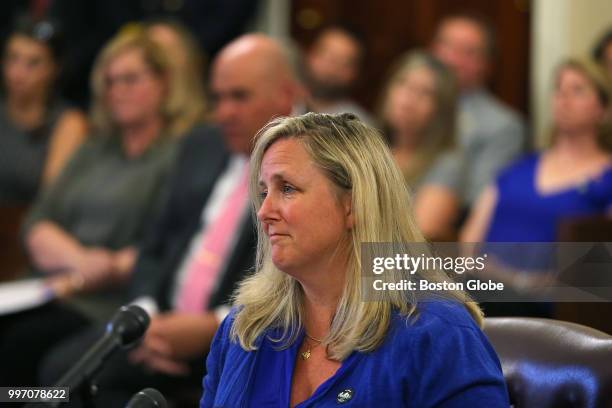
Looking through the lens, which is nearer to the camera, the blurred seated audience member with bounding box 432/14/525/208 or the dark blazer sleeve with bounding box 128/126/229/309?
the dark blazer sleeve with bounding box 128/126/229/309

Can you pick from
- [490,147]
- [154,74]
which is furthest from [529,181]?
[154,74]

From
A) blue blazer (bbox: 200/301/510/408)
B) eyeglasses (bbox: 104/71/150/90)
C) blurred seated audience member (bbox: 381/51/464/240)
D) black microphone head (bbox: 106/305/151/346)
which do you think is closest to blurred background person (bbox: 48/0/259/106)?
eyeglasses (bbox: 104/71/150/90)

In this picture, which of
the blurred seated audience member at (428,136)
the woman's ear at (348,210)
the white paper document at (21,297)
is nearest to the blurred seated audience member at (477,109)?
the blurred seated audience member at (428,136)

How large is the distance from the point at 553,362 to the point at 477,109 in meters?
3.14

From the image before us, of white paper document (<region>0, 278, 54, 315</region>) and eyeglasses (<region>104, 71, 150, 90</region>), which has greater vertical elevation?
eyeglasses (<region>104, 71, 150, 90</region>)

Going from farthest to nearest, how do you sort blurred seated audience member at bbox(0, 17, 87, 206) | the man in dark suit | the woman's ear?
blurred seated audience member at bbox(0, 17, 87, 206) → the man in dark suit → the woman's ear

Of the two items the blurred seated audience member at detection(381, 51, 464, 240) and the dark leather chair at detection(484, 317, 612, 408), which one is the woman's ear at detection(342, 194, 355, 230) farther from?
the blurred seated audience member at detection(381, 51, 464, 240)

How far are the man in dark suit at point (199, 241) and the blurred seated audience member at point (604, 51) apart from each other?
1515 mm

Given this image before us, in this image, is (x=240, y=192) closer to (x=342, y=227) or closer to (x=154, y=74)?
(x=154, y=74)

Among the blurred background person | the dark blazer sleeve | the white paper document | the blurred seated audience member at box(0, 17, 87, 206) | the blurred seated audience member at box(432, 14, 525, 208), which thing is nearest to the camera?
the dark blazer sleeve

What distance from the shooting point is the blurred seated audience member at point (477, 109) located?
4.82 metres

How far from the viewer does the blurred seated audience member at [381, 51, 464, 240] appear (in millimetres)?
4387

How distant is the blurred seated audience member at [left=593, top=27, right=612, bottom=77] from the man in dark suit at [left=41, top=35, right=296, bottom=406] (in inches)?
59.7

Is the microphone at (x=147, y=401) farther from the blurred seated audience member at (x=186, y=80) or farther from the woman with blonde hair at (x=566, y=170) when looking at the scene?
the blurred seated audience member at (x=186, y=80)
